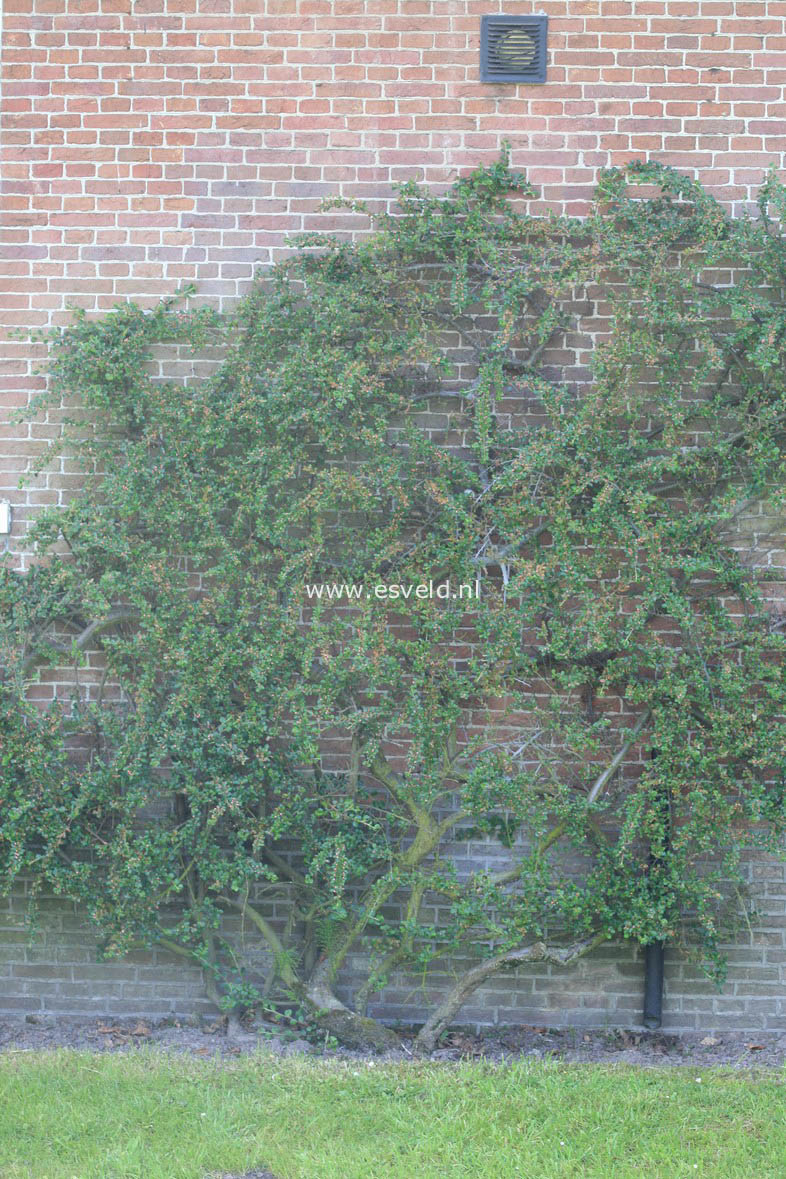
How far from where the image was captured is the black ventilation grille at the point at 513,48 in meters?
4.92

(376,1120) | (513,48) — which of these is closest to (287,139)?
(513,48)

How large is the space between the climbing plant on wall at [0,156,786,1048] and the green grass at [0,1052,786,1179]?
20.0 inches

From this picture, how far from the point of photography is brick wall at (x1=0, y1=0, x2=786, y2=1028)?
16.2 ft

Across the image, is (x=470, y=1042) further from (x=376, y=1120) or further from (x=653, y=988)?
(x=376, y=1120)

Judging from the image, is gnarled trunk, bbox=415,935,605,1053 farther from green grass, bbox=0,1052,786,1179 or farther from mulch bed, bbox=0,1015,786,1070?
green grass, bbox=0,1052,786,1179

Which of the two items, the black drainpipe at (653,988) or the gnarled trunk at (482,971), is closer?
the gnarled trunk at (482,971)

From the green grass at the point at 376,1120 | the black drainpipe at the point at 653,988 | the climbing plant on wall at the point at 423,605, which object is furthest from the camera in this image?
the black drainpipe at the point at 653,988

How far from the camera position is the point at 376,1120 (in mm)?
3844

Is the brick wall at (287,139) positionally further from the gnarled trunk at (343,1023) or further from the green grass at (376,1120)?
the green grass at (376,1120)

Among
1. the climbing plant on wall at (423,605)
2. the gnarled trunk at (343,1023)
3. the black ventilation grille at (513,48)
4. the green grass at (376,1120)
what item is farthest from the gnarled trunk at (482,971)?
the black ventilation grille at (513,48)

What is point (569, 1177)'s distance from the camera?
138 inches

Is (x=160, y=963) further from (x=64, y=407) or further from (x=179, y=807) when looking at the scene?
(x=64, y=407)

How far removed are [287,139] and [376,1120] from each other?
4.01m

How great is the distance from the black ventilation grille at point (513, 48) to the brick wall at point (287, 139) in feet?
0.17
